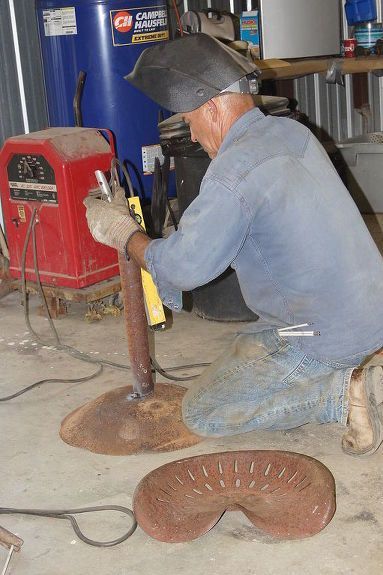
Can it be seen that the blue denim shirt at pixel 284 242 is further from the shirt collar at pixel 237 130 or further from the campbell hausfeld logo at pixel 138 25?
the campbell hausfeld logo at pixel 138 25

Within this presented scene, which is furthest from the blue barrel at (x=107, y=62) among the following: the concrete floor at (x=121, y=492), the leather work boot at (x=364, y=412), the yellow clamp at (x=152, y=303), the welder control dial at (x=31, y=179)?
the leather work boot at (x=364, y=412)

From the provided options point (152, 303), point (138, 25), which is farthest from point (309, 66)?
point (152, 303)

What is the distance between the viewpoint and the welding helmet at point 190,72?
242 centimetres

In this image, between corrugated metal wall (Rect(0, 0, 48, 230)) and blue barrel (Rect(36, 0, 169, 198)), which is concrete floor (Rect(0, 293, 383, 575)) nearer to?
blue barrel (Rect(36, 0, 169, 198))

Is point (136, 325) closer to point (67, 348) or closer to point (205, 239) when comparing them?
point (205, 239)

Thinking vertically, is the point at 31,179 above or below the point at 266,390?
above

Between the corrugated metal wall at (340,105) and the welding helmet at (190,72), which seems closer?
the welding helmet at (190,72)

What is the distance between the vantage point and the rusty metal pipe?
2.85 metres

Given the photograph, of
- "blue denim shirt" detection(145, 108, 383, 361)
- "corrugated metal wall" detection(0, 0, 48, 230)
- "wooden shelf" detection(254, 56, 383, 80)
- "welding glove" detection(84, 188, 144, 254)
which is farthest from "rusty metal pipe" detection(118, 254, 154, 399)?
"wooden shelf" detection(254, 56, 383, 80)

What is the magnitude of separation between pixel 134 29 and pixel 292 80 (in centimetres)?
214

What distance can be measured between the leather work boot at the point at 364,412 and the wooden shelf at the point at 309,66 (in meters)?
2.43

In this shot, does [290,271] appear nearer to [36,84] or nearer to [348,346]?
[348,346]

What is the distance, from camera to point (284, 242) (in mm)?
2451

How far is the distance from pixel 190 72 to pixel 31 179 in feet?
5.67
